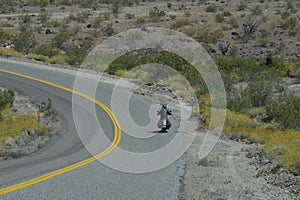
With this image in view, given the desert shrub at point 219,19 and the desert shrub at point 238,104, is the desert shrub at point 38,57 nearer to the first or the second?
the desert shrub at point 238,104

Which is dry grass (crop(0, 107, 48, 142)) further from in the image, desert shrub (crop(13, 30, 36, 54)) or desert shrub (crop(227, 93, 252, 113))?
desert shrub (crop(13, 30, 36, 54))

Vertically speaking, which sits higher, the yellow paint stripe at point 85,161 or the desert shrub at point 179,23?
the yellow paint stripe at point 85,161

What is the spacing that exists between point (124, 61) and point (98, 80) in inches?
243

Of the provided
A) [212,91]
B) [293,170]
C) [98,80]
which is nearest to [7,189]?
[293,170]

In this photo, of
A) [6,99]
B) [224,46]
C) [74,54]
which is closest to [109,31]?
[74,54]

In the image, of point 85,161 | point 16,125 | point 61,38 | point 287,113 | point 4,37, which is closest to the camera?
point 85,161

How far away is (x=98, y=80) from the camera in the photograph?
1286 inches

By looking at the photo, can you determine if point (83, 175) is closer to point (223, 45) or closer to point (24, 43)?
point (24, 43)

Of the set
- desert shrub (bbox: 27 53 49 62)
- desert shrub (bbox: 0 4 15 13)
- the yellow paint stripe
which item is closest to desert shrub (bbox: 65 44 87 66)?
desert shrub (bbox: 27 53 49 62)

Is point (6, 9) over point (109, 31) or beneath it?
over

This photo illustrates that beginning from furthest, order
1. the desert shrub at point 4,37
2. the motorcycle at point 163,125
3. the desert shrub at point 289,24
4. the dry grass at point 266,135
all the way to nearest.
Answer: the desert shrub at point 289,24 < the desert shrub at point 4,37 < the motorcycle at point 163,125 < the dry grass at point 266,135

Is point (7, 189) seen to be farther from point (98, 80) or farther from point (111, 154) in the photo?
point (98, 80)

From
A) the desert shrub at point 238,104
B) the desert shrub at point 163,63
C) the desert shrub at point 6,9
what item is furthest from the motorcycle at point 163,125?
the desert shrub at point 6,9

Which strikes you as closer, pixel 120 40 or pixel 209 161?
pixel 209 161
